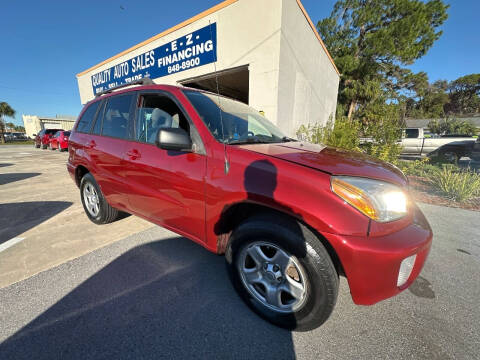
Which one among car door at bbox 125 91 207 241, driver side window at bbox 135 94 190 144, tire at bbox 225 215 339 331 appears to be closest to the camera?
tire at bbox 225 215 339 331

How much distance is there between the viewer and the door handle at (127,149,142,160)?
2.09m

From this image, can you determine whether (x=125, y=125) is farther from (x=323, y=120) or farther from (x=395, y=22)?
(x=395, y=22)

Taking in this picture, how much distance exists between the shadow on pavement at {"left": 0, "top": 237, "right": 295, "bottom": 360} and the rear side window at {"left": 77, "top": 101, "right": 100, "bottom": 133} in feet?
6.88

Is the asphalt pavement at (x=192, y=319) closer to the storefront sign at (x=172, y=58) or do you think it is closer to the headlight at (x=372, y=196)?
the headlight at (x=372, y=196)

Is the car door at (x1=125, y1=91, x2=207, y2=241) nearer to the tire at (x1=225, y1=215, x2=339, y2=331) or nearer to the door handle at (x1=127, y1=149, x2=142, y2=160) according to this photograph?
the door handle at (x1=127, y1=149, x2=142, y2=160)

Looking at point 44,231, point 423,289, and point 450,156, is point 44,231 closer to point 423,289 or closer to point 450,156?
point 423,289

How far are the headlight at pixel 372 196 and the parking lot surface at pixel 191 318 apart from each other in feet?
2.89

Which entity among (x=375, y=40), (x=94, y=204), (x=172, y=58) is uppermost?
(x=375, y=40)

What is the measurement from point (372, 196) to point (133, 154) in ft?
7.02

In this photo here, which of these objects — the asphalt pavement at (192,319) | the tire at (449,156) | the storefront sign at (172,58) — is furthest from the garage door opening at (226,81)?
the tire at (449,156)

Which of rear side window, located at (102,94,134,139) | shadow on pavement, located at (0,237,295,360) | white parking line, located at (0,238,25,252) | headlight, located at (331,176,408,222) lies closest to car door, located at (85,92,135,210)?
rear side window, located at (102,94,134,139)

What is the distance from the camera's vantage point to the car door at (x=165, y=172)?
1.70 metres

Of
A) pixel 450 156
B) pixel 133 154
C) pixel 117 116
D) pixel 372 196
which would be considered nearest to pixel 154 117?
pixel 133 154

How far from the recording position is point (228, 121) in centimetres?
202
